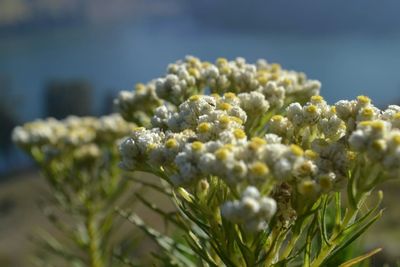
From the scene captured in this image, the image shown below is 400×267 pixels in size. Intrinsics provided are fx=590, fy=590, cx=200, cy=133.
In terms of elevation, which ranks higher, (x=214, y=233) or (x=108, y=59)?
(x=214, y=233)

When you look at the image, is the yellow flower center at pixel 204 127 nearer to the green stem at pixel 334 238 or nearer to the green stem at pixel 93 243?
the green stem at pixel 334 238

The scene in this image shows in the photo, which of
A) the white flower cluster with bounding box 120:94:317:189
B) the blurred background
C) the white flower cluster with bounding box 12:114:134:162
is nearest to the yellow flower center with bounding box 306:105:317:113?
the white flower cluster with bounding box 120:94:317:189

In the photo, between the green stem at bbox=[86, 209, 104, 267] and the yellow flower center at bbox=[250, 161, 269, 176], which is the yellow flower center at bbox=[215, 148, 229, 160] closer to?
the yellow flower center at bbox=[250, 161, 269, 176]

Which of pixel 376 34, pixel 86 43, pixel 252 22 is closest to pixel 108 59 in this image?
pixel 86 43

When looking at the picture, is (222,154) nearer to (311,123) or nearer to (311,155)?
(311,155)

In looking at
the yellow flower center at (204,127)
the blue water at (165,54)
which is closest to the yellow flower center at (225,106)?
the yellow flower center at (204,127)

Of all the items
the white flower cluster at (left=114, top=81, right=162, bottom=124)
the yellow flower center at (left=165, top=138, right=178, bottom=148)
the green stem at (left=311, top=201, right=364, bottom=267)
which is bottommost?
the white flower cluster at (left=114, top=81, right=162, bottom=124)

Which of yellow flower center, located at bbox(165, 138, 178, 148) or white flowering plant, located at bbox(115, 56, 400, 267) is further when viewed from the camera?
yellow flower center, located at bbox(165, 138, 178, 148)

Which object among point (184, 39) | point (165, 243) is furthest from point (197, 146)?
point (184, 39)

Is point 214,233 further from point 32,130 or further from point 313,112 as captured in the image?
point 32,130
